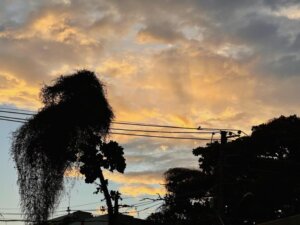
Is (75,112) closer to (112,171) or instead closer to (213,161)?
(112,171)

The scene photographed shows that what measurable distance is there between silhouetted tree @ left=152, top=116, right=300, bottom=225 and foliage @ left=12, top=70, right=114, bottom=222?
1913 centimetres

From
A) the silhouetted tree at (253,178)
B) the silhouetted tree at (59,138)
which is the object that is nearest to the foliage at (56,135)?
the silhouetted tree at (59,138)

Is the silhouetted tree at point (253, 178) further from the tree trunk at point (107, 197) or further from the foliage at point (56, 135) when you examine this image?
the foliage at point (56, 135)

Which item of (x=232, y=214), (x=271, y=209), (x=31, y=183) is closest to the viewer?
(x=31, y=183)

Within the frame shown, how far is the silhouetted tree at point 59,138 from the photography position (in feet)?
91.8

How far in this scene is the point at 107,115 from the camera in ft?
99.3

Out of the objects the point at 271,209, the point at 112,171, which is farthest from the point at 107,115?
the point at 271,209

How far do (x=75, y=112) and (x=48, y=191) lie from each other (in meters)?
4.60

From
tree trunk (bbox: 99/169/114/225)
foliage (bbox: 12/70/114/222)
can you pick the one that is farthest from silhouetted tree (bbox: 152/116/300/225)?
foliage (bbox: 12/70/114/222)

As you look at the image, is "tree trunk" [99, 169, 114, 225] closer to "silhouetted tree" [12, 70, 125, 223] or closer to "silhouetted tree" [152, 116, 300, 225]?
"silhouetted tree" [12, 70, 125, 223]

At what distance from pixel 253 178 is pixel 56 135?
84.5 ft

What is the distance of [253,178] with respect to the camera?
165ft

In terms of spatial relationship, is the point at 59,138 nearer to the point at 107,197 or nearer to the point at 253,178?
the point at 107,197

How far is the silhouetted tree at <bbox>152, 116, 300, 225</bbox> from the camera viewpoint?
47438 mm
